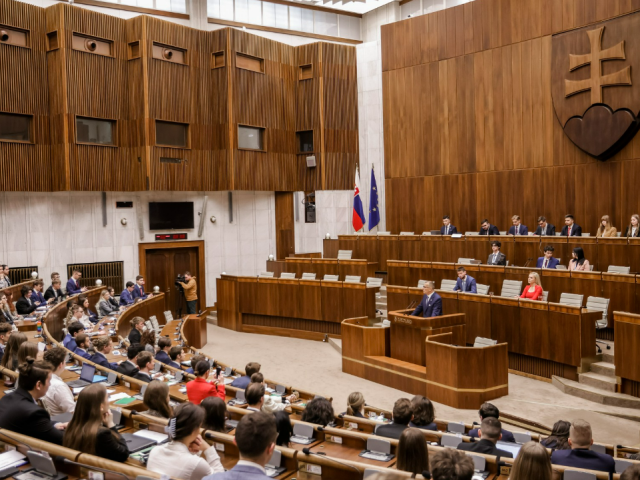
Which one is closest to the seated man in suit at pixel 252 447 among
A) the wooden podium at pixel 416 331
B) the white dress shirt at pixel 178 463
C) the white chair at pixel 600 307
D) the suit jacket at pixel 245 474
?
the suit jacket at pixel 245 474

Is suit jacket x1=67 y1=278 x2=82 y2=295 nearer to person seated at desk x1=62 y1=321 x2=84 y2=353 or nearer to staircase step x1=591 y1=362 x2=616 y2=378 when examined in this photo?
person seated at desk x1=62 y1=321 x2=84 y2=353

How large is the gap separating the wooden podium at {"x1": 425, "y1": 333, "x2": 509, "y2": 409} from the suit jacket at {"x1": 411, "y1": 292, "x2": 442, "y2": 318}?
703 millimetres

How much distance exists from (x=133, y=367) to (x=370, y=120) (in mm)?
11517

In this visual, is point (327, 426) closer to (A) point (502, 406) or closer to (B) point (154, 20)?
(A) point (502, 406)

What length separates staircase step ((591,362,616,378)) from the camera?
752 cm

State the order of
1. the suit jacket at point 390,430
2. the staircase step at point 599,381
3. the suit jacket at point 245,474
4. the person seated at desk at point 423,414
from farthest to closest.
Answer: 1. the staircase step at point 599,381
2. the person seated at desk at point 423,414
3. the suit jacket at point 390,430
4. the suit jacket at point 245,474

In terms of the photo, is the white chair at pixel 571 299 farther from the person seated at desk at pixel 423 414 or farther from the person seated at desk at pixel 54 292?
the person seated at desk at pixel 54 292

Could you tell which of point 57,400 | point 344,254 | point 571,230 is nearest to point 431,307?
point 571,230

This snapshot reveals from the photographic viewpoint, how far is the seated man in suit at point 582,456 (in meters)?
3.53

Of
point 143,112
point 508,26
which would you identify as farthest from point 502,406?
point 143,112

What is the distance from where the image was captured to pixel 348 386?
851cm

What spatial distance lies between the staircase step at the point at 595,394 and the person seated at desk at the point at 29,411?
631 centimetres

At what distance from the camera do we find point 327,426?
4305 mm

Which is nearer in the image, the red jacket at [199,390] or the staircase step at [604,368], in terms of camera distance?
the red jacket at [199,390]
